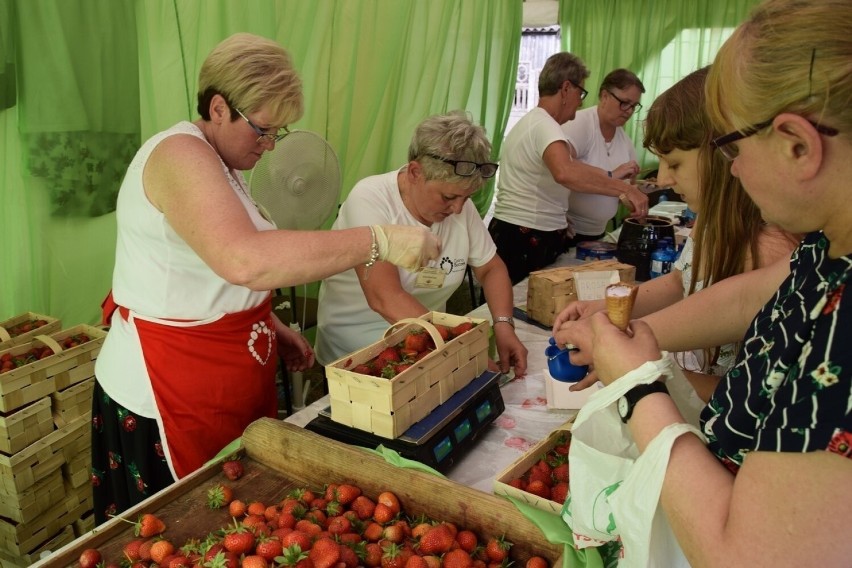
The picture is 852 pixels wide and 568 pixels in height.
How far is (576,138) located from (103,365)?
3139 mm

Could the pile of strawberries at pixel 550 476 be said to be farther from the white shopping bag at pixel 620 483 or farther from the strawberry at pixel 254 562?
the strawberry at pixel 254 562

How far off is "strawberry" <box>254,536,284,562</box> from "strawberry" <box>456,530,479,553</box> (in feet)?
1.13

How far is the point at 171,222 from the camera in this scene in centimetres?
148

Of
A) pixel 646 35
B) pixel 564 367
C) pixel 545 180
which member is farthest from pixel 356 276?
Result: pixel 646 35

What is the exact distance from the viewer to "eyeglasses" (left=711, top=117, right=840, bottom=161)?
2.21 feet

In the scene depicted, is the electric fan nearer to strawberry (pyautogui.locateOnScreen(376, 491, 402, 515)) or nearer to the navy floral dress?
strawberry (pyautogui.locateOnScreen(376, 491, 402, 515))

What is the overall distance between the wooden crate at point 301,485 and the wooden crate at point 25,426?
1412 mm

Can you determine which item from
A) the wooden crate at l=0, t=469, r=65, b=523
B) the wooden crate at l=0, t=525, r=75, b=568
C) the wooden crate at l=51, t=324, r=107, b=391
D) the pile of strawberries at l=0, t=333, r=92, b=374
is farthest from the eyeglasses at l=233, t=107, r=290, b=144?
the wooden crate at l=0, t=525, r=75, b=568

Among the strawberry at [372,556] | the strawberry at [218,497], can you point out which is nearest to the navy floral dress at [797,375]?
the strawberry at [372,556]

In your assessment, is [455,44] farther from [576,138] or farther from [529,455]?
[529,455]

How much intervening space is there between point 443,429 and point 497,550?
1.27 ft

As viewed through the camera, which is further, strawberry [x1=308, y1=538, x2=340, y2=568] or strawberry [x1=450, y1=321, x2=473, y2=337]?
strawberry [x1=450, y1=321, x2=473, y2=337]

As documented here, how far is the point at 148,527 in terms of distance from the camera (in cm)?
124

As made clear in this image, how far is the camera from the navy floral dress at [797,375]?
65 centimetres
